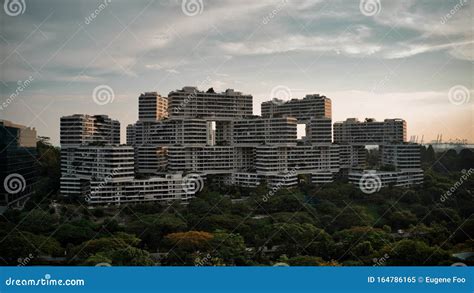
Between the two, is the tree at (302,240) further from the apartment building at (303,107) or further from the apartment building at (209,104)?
the apartment building at (303,107)

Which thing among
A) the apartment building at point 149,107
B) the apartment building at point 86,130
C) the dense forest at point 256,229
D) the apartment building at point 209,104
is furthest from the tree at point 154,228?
the apartment building at point 149,107

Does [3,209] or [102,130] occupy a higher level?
[102,130]

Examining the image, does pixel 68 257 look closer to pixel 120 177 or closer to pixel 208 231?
pixel 208 231

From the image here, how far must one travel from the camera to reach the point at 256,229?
18.0 ft

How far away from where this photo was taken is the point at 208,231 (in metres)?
5.58

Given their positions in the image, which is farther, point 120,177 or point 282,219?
point 120,177

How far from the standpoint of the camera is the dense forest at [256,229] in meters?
4.55

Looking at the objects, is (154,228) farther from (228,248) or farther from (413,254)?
(413,254)

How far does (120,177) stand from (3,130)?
222 cm

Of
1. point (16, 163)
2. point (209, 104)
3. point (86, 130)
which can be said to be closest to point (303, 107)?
point (209, 104)

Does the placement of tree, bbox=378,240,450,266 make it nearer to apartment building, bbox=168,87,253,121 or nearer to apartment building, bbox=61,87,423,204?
apartment building, bbox=61,87,423,204

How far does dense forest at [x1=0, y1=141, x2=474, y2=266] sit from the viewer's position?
4555 mm

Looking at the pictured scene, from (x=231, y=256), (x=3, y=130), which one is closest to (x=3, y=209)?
(x=3, y=130)

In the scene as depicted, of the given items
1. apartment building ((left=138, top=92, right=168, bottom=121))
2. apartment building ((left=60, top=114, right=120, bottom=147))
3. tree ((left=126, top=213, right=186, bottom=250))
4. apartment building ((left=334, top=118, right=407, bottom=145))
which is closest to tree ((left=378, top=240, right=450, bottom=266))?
tree ((left=126, top=213, right=186, bottom=250))
